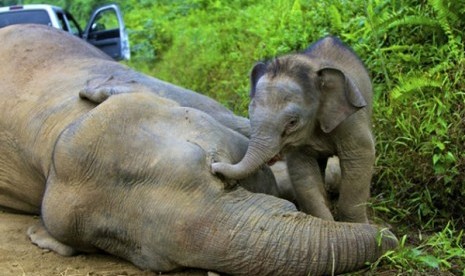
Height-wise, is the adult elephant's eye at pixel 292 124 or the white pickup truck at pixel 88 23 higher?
the adult elephant's eye at pixel 292 124

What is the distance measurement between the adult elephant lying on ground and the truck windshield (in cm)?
792

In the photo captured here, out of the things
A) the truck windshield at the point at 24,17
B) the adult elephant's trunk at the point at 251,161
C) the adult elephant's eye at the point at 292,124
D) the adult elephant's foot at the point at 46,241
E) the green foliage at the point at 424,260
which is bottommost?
the truck windshield at the point at 24,17

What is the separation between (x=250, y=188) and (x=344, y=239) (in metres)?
0.66

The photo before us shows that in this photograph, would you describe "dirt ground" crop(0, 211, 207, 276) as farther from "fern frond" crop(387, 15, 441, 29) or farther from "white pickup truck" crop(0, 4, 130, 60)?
"white pickup truck" crop(0, 4, 130, 60)

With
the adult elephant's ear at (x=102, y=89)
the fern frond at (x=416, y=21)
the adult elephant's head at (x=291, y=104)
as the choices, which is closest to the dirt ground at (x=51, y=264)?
→ the adult elephant's head at (x=291, y=104)

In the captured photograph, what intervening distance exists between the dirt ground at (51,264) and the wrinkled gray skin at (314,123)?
2.37 ft

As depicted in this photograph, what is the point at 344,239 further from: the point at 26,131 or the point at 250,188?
the point at 26,131

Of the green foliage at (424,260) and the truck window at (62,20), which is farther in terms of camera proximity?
the truck window at (62,20)

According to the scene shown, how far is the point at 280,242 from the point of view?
11.5 ft

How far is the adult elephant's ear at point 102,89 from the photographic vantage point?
460 cm

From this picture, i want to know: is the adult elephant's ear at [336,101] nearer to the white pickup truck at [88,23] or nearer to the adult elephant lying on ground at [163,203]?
the adult elephant lying on ground at [163,203]

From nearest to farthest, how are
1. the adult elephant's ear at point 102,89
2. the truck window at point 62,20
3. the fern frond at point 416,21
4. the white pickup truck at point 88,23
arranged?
the adult elephant's ear at point 102,89
the fern frond at point 416,21
the white pickup truck at point 88,23
the truck window at point 62,20

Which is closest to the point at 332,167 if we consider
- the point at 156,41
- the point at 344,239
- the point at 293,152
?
the point at 293,152

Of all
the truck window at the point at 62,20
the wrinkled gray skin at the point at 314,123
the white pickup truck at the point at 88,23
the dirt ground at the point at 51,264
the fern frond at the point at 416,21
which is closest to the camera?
the wrinkled gray skin at the point at 314,123
